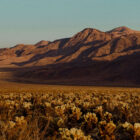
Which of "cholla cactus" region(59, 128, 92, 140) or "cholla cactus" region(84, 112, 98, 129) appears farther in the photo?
"cholla cactus" region(84, 112, 98, 129)

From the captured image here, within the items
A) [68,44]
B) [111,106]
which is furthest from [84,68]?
[68,44]

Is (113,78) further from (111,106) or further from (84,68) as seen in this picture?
(111,106)

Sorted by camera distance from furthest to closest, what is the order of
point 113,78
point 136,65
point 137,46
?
point 137,46 < point 136,65 < point 113,78

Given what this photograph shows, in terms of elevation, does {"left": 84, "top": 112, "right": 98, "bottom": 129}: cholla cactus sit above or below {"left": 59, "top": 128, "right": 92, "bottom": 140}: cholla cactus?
below

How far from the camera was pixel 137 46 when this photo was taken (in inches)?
5522

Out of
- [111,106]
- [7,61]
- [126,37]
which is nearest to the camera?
[111,106]

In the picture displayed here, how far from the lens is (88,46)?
547 feet

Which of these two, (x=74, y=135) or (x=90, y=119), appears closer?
(x=74, y=135)

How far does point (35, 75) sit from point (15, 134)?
89.9 meters

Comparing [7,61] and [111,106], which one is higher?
[7,61]

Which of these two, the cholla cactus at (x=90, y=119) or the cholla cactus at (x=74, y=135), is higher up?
the cholla cactus at (x=74, y=135)

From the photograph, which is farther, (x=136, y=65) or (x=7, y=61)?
(x=7, y=61)

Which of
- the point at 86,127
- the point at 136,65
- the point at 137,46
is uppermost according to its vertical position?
the point at 137,46

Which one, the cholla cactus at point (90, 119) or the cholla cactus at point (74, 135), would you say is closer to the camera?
the cholla cactus at point (74, 135)
